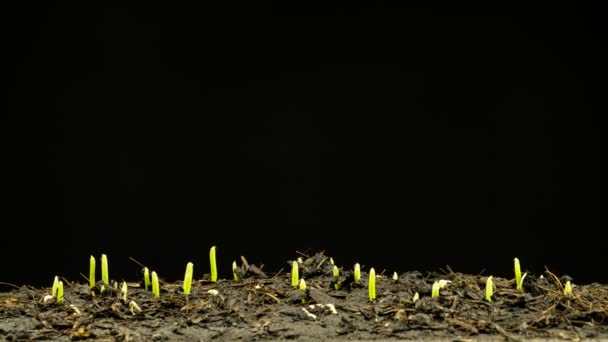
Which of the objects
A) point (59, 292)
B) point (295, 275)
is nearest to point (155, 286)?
point (59, 292)

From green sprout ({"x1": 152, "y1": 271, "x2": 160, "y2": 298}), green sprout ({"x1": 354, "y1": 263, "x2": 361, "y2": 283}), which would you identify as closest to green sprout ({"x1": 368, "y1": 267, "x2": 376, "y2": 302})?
green sprout ({"x1": 354, "y1": 263, "x2": 361, "y2": 283})

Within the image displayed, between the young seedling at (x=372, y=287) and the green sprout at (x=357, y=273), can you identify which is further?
the green sprout at (x=357, y=273)

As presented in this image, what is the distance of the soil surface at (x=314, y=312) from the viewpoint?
68.6 inches

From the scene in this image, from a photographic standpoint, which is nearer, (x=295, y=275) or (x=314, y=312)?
(x=314, y=312)

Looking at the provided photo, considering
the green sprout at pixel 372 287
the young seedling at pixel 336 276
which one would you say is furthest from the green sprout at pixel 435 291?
the young seedling at pixel 336 276

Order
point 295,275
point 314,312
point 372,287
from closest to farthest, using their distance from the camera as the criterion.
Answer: point 314,312
point 372,287
point 295,275

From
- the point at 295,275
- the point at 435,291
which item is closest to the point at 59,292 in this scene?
the point at 295,275

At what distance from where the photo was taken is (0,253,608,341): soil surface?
1.74m

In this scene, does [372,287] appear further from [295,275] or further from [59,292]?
[59,292]

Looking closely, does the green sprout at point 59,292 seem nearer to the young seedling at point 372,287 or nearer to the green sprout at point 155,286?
the green sprout at point 155,286

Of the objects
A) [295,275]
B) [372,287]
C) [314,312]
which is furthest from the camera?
[295,275]

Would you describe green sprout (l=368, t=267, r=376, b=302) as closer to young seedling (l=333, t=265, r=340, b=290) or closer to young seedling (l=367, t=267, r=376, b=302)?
young seedling (l=367, t=267, r=376, b=302)

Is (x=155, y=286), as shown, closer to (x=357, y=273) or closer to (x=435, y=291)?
(x=357, y=273)

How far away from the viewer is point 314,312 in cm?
191
